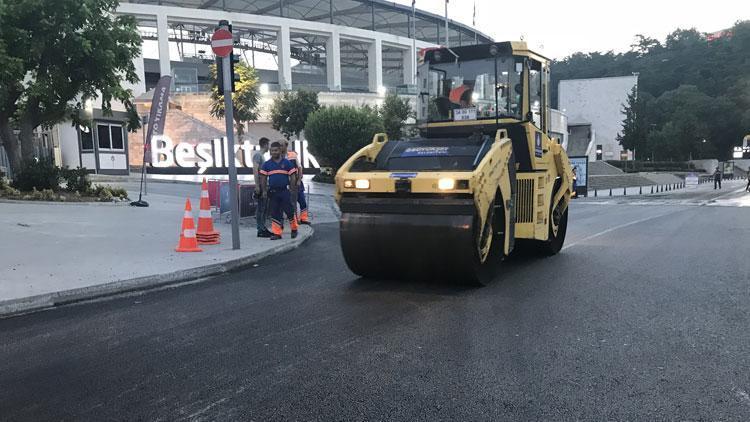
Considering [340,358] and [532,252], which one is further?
[532,252]

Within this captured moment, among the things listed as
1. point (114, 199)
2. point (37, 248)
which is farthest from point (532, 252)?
point (114, 199)

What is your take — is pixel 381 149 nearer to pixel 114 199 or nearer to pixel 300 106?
pixel 114 199

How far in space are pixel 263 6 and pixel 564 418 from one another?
6116 cm

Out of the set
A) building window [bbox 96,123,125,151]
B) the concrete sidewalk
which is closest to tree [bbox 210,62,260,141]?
building window [bbox 96,123,125,151]

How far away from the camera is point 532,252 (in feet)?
28.8

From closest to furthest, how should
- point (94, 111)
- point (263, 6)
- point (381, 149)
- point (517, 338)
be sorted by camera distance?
point (517, 338) < point (381, 149) < point (94, 111) < point (263, 6)

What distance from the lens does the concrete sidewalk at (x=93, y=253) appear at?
6.20 metres

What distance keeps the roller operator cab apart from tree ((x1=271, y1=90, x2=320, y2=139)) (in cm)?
3308

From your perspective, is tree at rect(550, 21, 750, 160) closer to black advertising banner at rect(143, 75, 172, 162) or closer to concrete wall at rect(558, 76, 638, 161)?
concrete wall at rect(558, 76, 638, 161)

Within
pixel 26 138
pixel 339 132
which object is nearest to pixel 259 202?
pixel 26 138

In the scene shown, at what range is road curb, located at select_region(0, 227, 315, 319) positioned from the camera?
5594 millimetres

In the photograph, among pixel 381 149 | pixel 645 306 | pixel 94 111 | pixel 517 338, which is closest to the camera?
pixel 517 338

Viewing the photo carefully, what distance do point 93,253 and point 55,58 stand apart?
855 cm

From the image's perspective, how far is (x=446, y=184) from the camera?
579 cm
